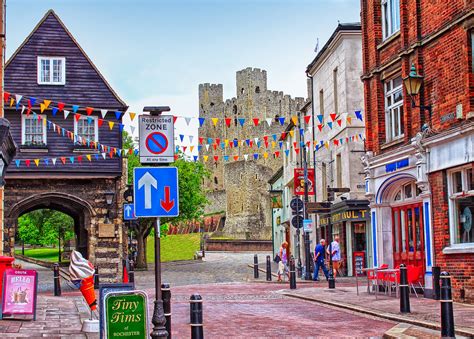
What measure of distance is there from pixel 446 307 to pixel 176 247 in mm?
68599

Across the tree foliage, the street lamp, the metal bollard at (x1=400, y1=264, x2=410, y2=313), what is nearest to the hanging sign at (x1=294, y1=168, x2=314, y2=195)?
the street lamp

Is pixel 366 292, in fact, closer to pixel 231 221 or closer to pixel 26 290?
pixel 26 290

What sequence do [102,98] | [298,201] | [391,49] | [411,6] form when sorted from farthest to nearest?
[102,98] < [298,201] < [391,49] < [411,6]

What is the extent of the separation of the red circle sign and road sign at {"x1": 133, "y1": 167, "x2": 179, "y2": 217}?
0.42 meters

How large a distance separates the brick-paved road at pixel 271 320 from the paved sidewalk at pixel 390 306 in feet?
1.24

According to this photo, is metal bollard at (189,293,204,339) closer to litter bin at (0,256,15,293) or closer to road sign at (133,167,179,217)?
road sign at (133,167,179,217)

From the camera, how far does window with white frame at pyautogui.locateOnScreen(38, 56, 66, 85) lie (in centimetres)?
3534

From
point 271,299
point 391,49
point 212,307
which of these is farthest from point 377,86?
point 212,307

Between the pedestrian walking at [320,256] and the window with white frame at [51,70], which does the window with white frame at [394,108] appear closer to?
the pedestrian walking at [320,256]

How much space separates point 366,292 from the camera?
78.5ft

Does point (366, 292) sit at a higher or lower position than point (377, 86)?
lower

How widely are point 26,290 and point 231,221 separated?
277 feet

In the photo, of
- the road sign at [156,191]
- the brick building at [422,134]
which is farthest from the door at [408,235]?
the road sign at [156,191]

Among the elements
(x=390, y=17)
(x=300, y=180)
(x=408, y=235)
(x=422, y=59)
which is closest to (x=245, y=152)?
(x=300, y=180)
